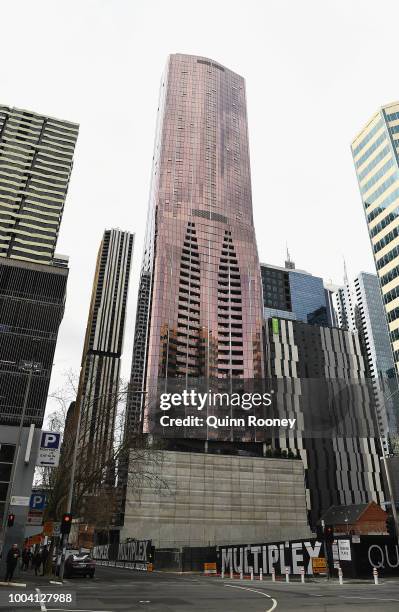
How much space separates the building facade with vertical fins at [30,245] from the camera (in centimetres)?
7556

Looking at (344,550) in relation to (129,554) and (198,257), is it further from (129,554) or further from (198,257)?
(198,257)

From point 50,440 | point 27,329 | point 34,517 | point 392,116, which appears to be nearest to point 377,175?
point 392,116

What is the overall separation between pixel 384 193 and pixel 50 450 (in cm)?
8470

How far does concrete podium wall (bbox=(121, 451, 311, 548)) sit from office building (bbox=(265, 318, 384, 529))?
24.4 metres

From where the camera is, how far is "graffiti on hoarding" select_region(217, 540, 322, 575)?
31.4m

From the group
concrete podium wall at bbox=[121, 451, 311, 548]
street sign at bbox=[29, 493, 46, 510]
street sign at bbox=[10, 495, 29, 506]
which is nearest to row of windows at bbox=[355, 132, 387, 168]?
concrete podium wall at bbox=[121, 451, 311, 548]

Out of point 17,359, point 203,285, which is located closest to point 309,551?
point 17,359

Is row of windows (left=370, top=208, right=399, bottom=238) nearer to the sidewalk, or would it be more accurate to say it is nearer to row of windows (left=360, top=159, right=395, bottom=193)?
row of windows (left=360, top=159, right=395, bottom=193)

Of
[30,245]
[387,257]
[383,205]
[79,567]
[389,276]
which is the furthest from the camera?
[30,245]

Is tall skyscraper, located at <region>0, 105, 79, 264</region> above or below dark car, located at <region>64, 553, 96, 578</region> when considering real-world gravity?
above

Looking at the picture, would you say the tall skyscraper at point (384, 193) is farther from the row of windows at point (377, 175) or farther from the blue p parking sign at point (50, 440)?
the blue p parking sign at point (50, 440)

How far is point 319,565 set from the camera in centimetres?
2998

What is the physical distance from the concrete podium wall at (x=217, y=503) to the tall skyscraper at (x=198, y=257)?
3761cm

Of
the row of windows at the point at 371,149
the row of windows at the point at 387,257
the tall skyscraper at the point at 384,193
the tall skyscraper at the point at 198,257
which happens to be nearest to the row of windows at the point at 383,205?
the tall skyscraper at the point at 384,193
